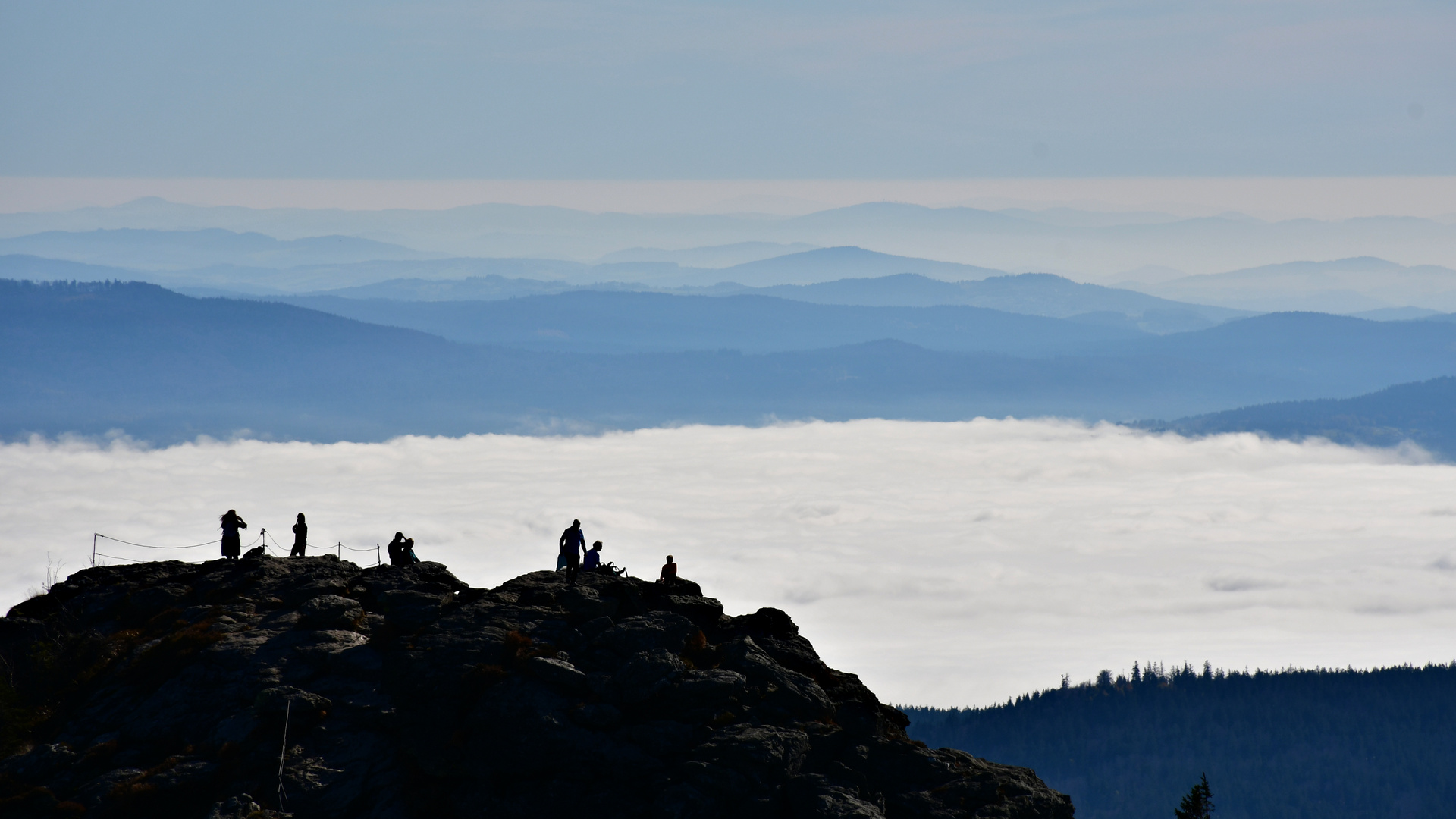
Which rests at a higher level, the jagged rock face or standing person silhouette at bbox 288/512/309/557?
standing person silhouette at bbox 288/512/309/557

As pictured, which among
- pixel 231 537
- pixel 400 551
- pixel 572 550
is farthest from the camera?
pixel 400 551

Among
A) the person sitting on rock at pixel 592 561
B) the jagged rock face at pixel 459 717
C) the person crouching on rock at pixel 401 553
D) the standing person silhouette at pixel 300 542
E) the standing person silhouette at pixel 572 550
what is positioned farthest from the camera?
the standing person silhouette at pixel 300 542

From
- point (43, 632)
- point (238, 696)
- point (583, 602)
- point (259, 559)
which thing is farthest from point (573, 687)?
→ point (43, 632)

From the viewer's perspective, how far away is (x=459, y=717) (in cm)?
4075

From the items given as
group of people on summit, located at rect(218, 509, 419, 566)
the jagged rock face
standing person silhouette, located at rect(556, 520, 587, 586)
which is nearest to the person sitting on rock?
standing person silhouette, located at rect(556, 520, 587, 586)

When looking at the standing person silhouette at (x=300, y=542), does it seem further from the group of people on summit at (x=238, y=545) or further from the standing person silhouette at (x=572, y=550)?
the standing person silhouette at (x=572, y=550)

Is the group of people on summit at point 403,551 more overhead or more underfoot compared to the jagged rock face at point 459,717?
more overhead

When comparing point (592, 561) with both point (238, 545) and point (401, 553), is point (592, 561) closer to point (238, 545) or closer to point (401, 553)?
point (401, 553)

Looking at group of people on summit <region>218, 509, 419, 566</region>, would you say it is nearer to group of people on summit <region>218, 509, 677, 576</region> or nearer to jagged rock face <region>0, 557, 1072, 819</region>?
group of people on summit <region>218, 509, 677, 576</region>

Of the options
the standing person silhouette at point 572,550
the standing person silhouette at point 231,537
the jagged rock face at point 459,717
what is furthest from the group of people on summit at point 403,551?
the jagged rock face at point 459,717

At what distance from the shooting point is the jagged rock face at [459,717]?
38312 mm

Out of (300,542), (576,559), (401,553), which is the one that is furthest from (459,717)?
(300,542)

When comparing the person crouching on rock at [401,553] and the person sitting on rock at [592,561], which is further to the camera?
the person sitting on rock at [592,561]

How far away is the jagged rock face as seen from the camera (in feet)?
126
